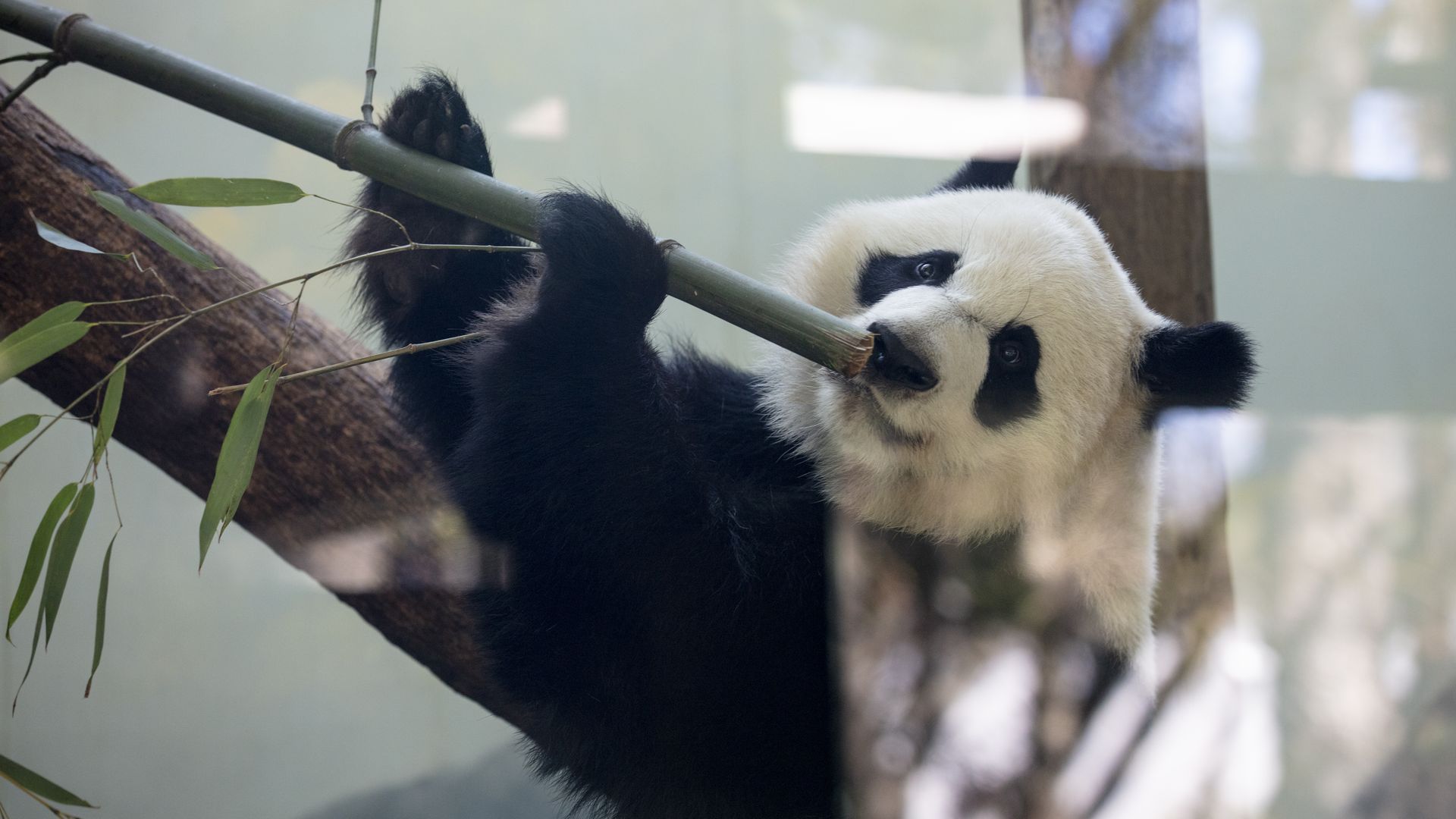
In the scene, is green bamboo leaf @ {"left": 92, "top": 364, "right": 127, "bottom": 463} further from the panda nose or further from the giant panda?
the panda nose

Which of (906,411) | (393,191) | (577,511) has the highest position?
(393,191)

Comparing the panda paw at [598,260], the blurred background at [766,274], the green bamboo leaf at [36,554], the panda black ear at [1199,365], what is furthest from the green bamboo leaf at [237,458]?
the panda black ear at [1199,365]

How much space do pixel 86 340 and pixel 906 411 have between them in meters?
1.60

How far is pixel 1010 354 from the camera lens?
5.75 ft

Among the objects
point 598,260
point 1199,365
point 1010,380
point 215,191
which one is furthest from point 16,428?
point 1199,365

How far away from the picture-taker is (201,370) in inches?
79.0

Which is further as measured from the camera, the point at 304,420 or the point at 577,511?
the point at 304,420

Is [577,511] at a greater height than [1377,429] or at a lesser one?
lesser

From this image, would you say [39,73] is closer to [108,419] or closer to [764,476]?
[108,419]

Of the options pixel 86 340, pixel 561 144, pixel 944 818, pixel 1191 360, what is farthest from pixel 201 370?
pixel 1191 360

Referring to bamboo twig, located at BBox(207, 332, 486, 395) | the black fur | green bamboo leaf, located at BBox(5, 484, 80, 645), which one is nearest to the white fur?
the black fur

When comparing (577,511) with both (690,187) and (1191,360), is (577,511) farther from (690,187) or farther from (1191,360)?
(690,187)

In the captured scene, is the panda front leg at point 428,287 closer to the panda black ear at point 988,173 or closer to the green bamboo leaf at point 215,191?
the green bamboo leaf at point 215,191

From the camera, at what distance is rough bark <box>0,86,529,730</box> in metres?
1.96
